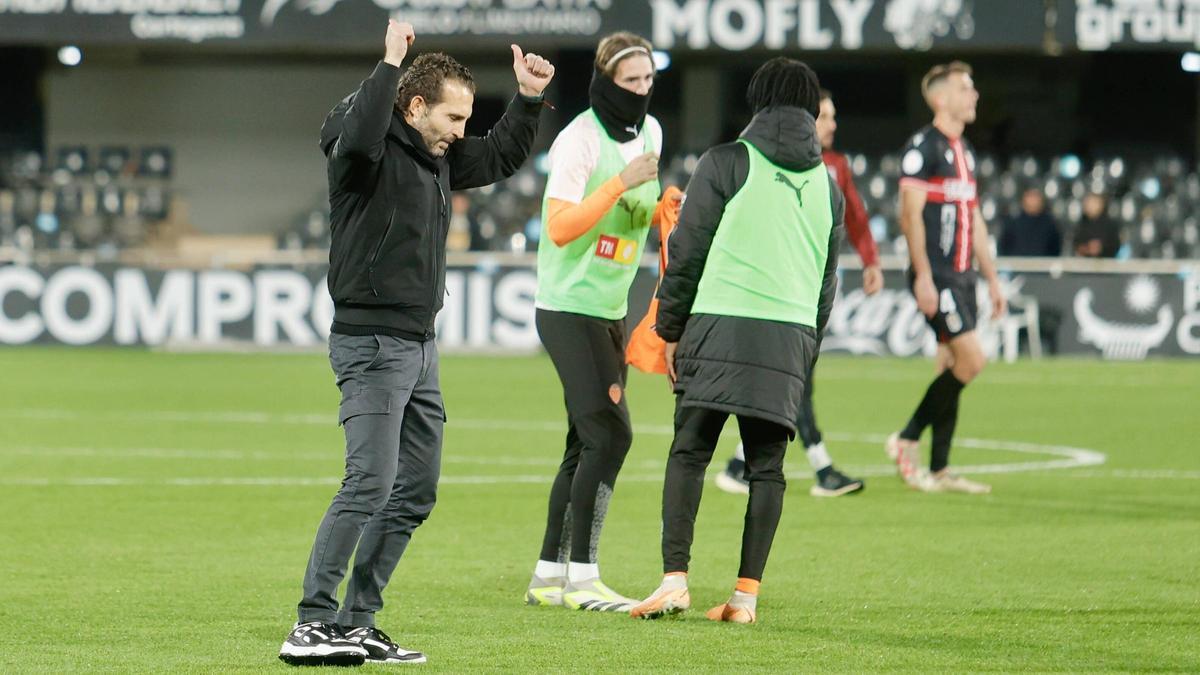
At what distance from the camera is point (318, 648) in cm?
559

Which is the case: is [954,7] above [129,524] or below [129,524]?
above

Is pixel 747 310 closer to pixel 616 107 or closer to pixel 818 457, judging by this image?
pixel 616 107

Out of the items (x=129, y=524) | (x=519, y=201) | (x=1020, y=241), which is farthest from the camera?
(x=519, y=201)

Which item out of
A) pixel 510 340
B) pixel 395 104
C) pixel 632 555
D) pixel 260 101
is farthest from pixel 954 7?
pixel 395 104

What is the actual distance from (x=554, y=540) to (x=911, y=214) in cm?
413

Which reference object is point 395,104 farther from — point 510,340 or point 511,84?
point 511,84

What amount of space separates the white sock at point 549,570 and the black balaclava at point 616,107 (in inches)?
63.3

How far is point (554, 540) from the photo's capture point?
7.14m

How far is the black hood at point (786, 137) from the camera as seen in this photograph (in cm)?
658

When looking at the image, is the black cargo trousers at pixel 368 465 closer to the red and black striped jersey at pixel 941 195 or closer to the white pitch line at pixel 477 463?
the white pitch line at pixel 477 463

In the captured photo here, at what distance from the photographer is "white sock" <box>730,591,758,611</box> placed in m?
6.51

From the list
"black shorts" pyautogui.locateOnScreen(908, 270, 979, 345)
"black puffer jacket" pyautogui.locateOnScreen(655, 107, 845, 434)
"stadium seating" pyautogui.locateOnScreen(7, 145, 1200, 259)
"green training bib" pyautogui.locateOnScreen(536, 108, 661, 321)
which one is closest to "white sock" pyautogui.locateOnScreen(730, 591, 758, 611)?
"black puffer jacket" pyautogui.locateOnScreen(655, 107, 845, 434)

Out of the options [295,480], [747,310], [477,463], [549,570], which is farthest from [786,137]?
[477,463]

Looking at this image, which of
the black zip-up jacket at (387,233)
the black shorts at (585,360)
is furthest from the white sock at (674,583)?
the black zip-up jacket at (387,233)
